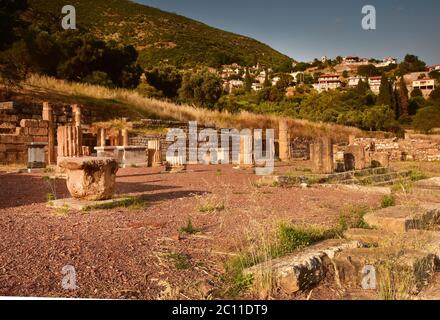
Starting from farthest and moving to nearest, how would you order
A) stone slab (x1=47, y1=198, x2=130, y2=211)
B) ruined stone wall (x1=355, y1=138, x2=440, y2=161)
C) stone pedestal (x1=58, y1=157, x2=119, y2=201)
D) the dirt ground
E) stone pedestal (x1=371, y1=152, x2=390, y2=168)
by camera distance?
ruined stone wall (x1=355, y1=138, x2=440, y2=161), stone pedestal (x1=371, y1=152, x2=390, y2=168), stone pedestal (x1=58, y1=157, x2=119, y2=201), stone slab (x1=47, y1=198, x2=130, y2=211), the dirt ground

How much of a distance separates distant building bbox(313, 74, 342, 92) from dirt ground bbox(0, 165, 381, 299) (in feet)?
242

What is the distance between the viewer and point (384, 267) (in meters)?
3.88

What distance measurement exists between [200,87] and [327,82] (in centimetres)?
4972

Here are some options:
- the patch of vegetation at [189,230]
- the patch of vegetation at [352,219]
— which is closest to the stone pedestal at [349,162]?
the patch of vegetation at [352,219]

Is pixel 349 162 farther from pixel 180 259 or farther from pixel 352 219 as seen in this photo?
pixel 180 259

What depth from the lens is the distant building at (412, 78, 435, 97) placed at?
7331 centimetres

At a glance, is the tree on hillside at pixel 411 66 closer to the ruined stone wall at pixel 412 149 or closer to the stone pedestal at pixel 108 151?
the ruined stone wall at pixel 412 149

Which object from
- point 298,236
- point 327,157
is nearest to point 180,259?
point 298,236

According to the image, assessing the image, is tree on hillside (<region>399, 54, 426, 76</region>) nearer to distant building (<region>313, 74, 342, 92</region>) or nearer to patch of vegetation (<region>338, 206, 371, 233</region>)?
distant building (<region>313, 74, 342, 92</region>)

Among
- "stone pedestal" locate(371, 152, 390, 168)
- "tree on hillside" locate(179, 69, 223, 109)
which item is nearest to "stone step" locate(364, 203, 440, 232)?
"stone pedestal" locate(371, 152, 390, 168)

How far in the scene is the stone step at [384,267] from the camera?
12.4 feet
